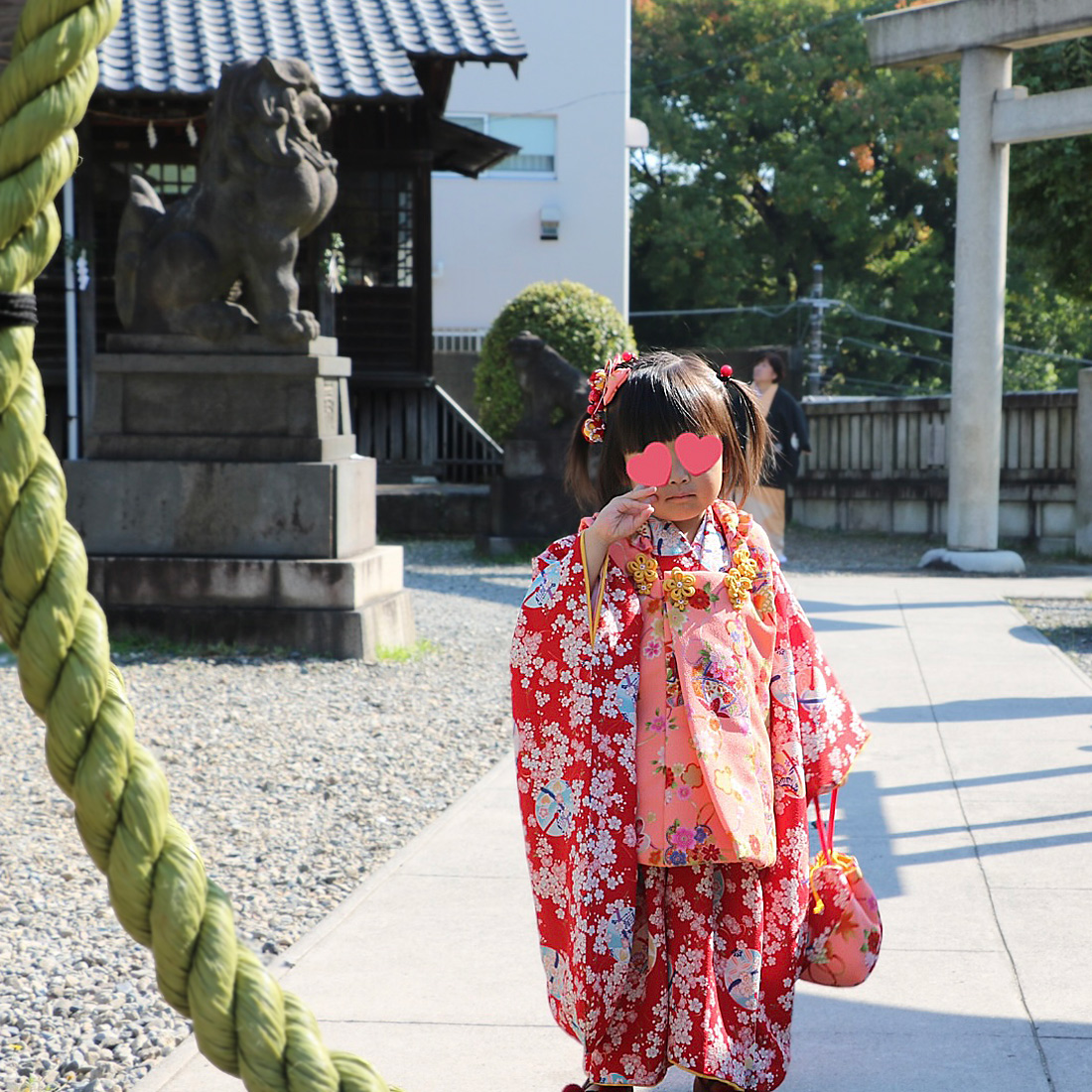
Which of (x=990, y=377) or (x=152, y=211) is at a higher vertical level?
(x=152, y=211)

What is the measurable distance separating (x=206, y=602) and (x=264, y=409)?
108 cm

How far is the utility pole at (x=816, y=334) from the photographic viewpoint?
27047mm

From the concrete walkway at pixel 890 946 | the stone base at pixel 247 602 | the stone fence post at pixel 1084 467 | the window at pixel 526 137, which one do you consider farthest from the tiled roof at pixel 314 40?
the concrete walkway at pixel 890 946

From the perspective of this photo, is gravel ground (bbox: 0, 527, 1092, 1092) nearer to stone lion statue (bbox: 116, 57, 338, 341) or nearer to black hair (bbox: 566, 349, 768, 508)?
black hair (bbox: 566, 349, 768, 508)

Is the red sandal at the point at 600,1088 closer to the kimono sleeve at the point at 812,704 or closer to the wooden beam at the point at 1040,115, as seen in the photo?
the kimono sleeve at the point at 812,704

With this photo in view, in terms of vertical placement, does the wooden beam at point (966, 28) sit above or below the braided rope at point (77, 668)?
above

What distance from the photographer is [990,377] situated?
38.8 feet

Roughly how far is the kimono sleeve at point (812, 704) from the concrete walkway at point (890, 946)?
63 centimetres

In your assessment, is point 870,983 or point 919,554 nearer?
point 870,983

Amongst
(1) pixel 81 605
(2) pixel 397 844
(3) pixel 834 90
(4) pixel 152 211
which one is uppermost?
(3) pixel 834 90

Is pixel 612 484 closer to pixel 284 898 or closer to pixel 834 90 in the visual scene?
pixel 284 898

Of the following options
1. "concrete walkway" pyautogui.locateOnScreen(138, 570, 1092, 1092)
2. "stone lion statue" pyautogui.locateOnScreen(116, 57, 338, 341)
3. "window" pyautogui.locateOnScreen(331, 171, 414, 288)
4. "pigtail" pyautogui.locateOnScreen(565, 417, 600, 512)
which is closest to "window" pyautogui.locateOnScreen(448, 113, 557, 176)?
"window" pyautogui.locateOnScreen(331, 171, 414, 288)

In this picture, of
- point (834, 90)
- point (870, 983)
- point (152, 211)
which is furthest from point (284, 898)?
point (834, 90)

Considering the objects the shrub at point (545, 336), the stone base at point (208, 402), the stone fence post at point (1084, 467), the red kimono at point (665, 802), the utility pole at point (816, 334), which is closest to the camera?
the red kimono at point (665, 802)
